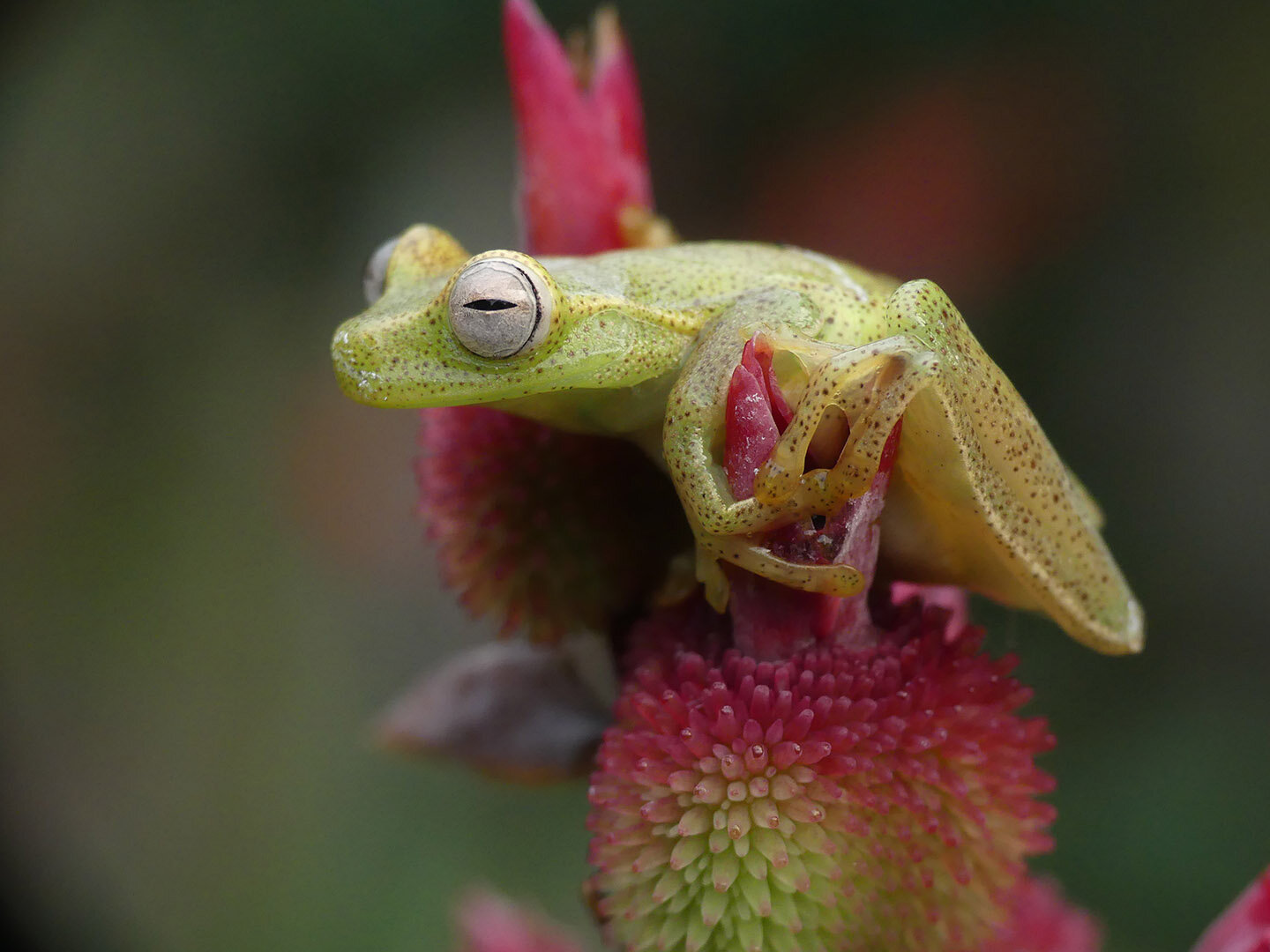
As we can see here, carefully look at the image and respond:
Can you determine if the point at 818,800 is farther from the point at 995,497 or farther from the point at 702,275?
the point at 702,275

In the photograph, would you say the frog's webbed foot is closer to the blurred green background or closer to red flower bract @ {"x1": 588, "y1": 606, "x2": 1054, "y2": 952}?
red flower bract @ {"x1": 588, "y1": 606, "x2": 1054, "y2": 952}

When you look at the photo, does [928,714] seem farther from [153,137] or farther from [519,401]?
[153,137]

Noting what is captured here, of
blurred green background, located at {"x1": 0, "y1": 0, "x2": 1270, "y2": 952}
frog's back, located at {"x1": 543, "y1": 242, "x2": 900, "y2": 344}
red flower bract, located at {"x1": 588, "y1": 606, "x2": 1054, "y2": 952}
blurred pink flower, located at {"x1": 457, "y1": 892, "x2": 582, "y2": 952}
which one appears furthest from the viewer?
blurred green background, located at {"x1": 0, "y1": 0, "x2": 1270, "y2": 952}

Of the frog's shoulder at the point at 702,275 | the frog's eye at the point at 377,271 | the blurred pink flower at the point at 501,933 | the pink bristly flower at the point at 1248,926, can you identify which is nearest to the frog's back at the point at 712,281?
the frog's shoulder at the point at 702,275

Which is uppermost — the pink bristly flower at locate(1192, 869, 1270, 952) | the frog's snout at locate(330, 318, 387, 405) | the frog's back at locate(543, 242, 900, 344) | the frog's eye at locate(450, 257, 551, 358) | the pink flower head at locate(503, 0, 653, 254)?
the pink flower head at locate(503, 0, 653, 254)

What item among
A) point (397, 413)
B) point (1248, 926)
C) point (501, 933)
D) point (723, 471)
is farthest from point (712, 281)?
point (397, 413)

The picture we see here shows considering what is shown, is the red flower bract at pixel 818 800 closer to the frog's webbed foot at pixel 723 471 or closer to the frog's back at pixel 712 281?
the frog's webbed foot at pixel 723 471

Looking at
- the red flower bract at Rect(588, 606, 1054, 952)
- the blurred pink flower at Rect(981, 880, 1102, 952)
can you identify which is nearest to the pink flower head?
the red flower bract at Rect(588, 606, 1054, 952)
